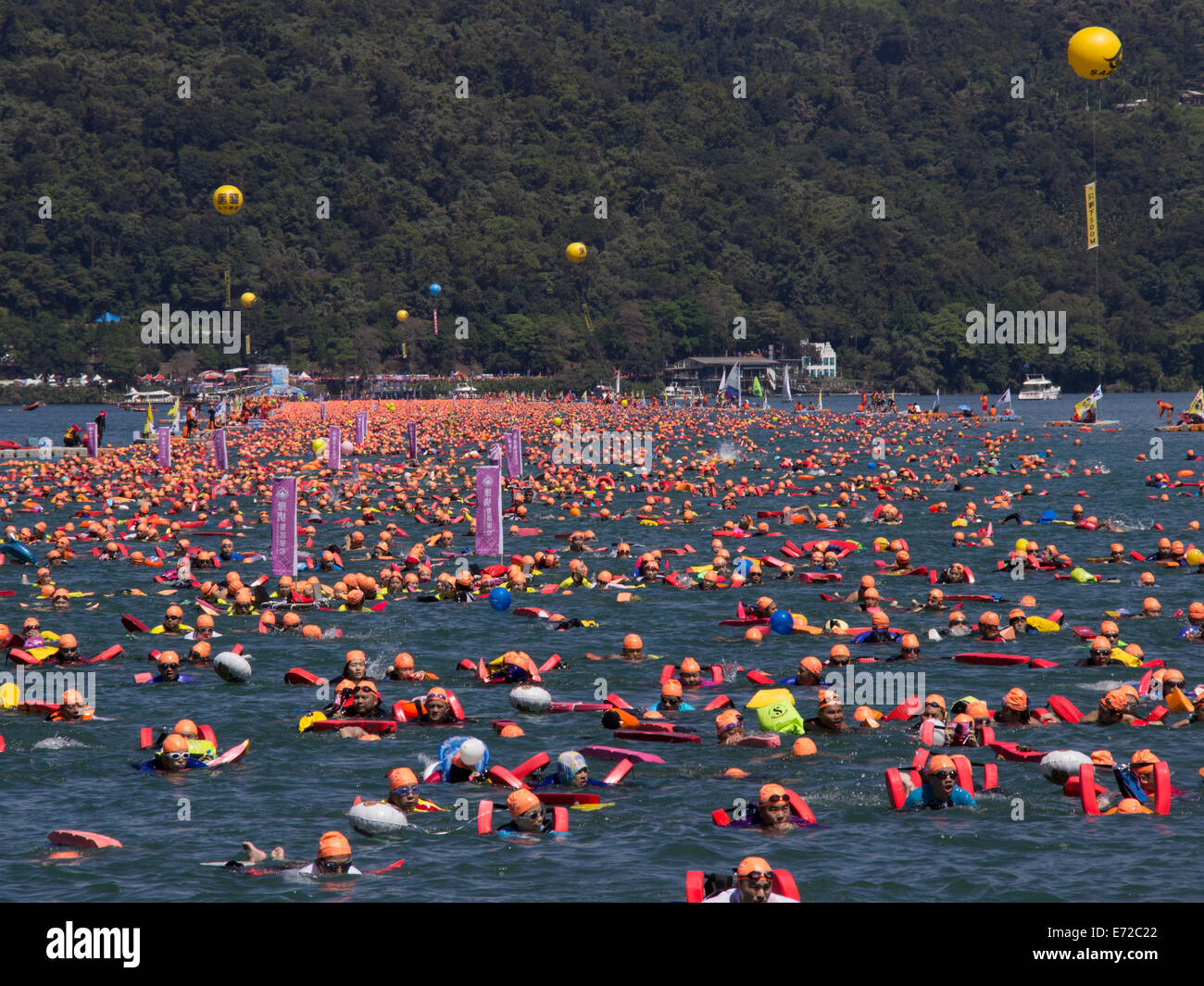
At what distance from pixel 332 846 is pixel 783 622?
14544mm

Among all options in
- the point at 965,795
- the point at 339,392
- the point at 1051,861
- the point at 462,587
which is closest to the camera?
the point at 1051,861

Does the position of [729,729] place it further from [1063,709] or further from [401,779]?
[1063,709]

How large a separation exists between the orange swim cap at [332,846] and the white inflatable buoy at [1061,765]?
8435 millimetres

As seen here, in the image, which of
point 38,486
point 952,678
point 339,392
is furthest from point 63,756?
point 339,392

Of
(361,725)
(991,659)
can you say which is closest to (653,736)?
(361,725)

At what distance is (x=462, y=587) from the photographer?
3247 centimetres

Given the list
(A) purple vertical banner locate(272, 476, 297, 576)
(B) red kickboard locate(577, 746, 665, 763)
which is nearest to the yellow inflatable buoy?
(B) red kickboard locate(577, 746, 665, 763)

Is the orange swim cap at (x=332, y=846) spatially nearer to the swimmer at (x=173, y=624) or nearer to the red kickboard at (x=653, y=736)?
the red kickboard at (x=653, y=736)

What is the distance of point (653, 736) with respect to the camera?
2041 cm

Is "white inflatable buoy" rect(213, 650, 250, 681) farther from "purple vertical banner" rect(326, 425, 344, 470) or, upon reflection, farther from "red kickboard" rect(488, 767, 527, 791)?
"purple vertical banner" rect(326, 425, 344, 470)

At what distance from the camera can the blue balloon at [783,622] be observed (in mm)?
28422

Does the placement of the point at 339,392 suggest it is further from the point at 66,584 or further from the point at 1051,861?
the point at 1051,861

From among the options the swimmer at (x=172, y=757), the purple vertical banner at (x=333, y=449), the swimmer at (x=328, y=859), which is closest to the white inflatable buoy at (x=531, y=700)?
the swimmer at (x=172, y=757)
